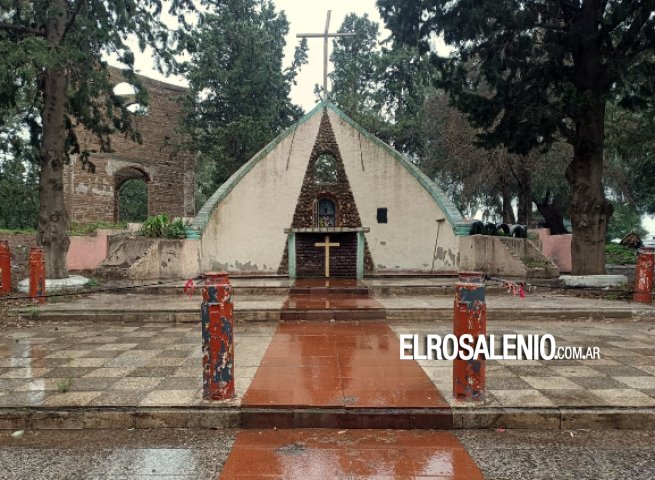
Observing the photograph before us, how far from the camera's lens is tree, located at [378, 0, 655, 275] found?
10.4 meters

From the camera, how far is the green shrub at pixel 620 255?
20.2 metres

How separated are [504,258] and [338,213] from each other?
538 centimetres

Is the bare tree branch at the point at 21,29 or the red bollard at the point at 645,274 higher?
the bare tree branch at the point at 21,29

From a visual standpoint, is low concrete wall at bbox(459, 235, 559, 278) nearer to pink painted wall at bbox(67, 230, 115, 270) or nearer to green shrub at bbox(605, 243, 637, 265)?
green shrub at bbox(605, 243, 637, 265)

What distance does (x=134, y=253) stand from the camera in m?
13.8

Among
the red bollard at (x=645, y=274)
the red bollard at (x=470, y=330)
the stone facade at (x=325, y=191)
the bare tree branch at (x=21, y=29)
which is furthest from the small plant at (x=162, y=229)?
the red bollard at (x=645, y=274)

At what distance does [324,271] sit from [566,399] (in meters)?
9.95

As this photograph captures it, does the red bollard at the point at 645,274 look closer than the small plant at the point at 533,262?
Yes

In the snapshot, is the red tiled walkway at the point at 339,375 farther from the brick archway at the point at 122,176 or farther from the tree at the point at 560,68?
the brick archway at the point at 122,176

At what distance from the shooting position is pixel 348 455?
3.38 metres

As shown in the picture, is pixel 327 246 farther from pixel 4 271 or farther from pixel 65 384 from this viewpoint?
pixel 65 384

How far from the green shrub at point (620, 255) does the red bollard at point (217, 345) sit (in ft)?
69.3

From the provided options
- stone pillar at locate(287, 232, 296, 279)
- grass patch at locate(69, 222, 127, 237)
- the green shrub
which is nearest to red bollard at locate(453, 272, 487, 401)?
stone pillar at locate(287, 232, 296, 279)

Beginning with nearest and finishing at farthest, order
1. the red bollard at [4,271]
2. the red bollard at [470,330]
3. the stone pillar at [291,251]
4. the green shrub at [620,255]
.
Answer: the red bollard at [470,330], the red bollard at [4,271], the stone pillar at [291,251], the green shrub at [620,255]
